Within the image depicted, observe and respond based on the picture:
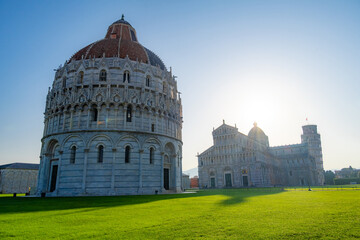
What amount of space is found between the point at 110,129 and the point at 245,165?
55.0m

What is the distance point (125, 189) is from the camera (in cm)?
2909

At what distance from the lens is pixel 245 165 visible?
75000mm

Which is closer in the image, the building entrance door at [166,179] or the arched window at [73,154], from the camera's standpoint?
the arched window at [73,154]

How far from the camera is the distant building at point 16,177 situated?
64688 mm

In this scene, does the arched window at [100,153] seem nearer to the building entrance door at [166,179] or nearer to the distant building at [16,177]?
the building entrance door at [166,179]

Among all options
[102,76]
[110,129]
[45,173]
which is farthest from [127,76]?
[45,173]

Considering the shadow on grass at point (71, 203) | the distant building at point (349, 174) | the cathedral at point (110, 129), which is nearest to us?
the shadow on grass at point (71, 203)

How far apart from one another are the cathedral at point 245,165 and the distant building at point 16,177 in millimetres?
51510

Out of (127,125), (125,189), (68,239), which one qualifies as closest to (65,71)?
(127,125)

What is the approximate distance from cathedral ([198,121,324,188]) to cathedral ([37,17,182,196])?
4335cm

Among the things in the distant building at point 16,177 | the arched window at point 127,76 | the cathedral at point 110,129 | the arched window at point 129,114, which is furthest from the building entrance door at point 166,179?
the distant building at point 16,177

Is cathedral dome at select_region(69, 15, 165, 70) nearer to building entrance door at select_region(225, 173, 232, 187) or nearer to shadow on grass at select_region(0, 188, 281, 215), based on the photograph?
shadow on grass at select_region(0, 188, 281, 215)

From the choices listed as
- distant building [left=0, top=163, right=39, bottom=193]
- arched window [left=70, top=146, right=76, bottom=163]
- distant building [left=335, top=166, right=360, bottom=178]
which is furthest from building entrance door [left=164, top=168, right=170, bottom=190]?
distant building [left=335, top=166, right=360, bottom=178]

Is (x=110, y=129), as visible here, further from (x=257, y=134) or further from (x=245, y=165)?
(x=257, y=134)
